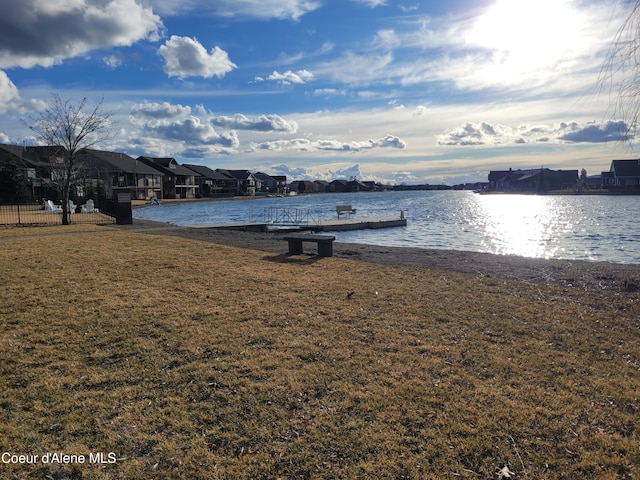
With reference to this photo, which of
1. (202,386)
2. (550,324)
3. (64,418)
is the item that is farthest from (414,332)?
(64,418)

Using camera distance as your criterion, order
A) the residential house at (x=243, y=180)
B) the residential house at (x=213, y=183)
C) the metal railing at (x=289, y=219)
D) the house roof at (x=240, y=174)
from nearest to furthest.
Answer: the metal railing at (x=289, y=219) → the residential house at (x=213, y=183) → the residential house at (x=243, y=180) → the house roof at (x=240, y=174)

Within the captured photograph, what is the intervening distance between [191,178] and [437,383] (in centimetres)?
9995

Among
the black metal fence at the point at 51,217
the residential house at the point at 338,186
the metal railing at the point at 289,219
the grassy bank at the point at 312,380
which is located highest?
the residential house at the point at 338,186

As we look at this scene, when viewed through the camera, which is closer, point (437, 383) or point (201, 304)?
point (437, 383)

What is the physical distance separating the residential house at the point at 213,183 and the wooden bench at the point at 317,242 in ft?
312

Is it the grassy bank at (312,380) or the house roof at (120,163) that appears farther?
the house roof at (120,163)

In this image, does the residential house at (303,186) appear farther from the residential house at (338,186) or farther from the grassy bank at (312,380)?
the grassy bank at (312,380)

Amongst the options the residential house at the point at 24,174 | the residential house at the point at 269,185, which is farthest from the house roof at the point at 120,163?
the residential house at the point at 269,185

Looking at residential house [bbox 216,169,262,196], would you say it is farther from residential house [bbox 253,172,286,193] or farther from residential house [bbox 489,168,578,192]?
residential house [bbox 489,168,578,192]

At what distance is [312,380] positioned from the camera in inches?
180

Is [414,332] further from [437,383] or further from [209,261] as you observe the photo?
[209,261]

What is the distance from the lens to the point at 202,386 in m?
4.45

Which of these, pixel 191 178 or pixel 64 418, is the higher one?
pixel 191 178

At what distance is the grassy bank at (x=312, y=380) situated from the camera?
10.9 feet
